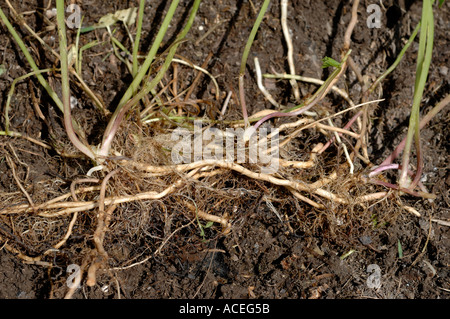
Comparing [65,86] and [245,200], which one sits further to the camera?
[245,200]

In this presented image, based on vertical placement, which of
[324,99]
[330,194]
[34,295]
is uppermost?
[324,99]

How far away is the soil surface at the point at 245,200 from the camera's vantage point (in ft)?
3.76

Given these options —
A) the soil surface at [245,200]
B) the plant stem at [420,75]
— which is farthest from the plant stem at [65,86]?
the plant stem at [420,75]

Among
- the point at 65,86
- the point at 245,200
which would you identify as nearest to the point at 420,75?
the point at 245,200

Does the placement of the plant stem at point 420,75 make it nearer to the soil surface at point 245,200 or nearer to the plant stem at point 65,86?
the soil surface at point 245,200

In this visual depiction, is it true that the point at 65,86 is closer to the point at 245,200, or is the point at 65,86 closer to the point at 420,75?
the point at 245,200

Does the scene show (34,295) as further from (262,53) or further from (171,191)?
(262,53)

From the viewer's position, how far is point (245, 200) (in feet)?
4.07

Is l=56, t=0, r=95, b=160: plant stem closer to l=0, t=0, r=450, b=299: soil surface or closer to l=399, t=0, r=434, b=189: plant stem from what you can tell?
l=0, t=0, r=450, b=299: soil surface

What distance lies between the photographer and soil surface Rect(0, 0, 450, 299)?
1146 mm

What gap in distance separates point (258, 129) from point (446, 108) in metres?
0.56

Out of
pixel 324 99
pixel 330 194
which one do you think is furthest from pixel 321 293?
pixel 324 99

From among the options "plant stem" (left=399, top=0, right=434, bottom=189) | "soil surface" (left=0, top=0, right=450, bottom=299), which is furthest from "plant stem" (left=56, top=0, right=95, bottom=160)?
"plant stem" (left=399, top=0, right=434, bottom=189)

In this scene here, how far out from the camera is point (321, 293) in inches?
44.5
